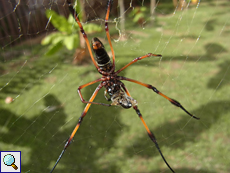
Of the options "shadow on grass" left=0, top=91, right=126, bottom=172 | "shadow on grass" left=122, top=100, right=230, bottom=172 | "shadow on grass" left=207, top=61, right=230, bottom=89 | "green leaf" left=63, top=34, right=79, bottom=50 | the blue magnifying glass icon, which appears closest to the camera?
the blue magnifying glass icon

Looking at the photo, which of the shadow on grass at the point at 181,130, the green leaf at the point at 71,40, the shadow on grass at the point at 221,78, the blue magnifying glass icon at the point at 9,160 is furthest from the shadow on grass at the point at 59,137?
the shadow on grass at the point at 221,78

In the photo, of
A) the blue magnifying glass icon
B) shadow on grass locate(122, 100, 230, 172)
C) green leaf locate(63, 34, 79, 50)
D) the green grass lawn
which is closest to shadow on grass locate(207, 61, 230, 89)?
the green grass lawn

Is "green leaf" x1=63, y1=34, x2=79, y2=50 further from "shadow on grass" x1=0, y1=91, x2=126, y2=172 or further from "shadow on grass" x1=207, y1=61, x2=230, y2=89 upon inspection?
"shadow on grass" x1=207, y1=61, x2=230, y2=89

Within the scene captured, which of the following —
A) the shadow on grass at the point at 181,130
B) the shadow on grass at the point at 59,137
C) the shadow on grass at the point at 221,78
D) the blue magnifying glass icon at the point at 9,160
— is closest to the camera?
the blue magnifying glass icon at the point at 9,160

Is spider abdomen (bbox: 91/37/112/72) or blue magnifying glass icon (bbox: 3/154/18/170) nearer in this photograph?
spider abdomen (bbox: 91/37/112/72)

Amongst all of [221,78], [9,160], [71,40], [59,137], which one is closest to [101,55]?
[9,160]

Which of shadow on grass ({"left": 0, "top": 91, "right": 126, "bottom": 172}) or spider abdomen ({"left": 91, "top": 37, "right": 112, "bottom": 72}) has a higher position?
spider abdomen ({"left": 91, "top": 37, "right": 112, "bottom": 72})

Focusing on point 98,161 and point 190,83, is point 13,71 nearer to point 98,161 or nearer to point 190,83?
point 98,161

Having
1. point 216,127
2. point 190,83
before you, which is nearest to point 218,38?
point 190,83

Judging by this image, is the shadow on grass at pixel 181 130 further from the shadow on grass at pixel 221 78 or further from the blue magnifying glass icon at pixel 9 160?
the blue magnifying glass icon at pixel 9 160

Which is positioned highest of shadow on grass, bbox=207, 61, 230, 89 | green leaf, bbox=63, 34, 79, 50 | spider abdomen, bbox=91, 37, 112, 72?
spider abdomen, bbox=91, 37, 112, 72
